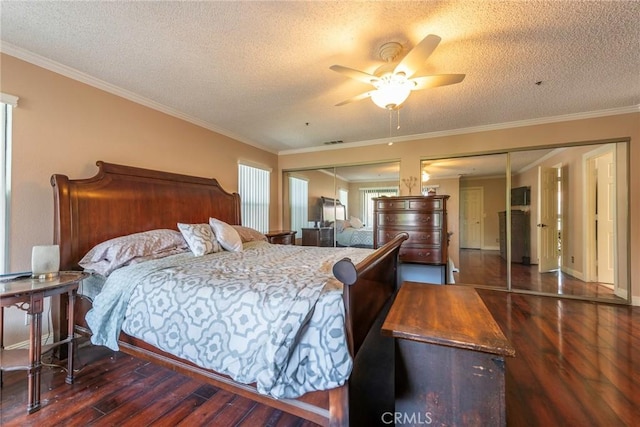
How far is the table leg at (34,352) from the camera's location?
5.02ft

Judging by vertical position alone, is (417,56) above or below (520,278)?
above

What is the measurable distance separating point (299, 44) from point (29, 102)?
7.49 ft

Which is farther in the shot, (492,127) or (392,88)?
(492,127)

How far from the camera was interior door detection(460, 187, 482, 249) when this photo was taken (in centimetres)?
423

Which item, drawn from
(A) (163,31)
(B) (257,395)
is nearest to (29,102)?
(A) (163,31)

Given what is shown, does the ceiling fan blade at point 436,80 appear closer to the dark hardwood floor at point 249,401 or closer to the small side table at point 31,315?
the dark hardwood floor at point 249,401

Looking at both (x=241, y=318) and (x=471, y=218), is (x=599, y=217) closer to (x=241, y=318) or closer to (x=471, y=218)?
(x=471, y=218)

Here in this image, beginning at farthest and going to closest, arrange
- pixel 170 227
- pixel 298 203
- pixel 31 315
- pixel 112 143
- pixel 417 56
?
1. pixel 298 203
2. pixel 170 227
3. pixel 112 143
4. pixel 417 56
5. pixel 31 315

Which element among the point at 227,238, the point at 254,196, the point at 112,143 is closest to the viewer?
the point at 112,143

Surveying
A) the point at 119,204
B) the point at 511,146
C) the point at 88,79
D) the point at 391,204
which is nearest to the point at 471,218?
the point at 511,146

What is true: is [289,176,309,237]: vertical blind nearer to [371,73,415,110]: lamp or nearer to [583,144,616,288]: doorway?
[371,73,415,110]: lamp

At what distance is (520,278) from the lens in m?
4.00

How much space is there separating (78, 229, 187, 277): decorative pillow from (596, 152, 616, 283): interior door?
5649 mm

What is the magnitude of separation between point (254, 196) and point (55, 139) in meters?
2.72
